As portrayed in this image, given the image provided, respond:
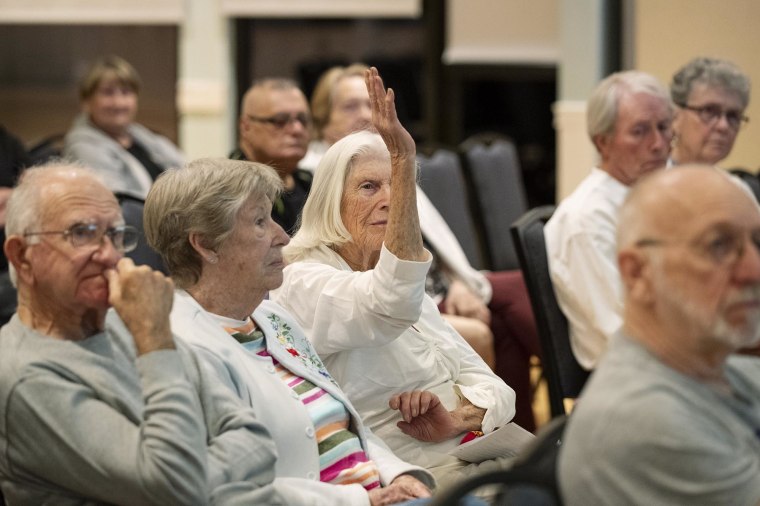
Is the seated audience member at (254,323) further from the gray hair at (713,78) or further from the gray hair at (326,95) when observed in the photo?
the gray hair at (326,95)

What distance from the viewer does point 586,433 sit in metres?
1.52

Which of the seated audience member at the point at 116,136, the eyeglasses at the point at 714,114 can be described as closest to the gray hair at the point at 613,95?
the eyeglasses at the point at 714,114

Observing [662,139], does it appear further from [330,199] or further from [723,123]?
[330,199]

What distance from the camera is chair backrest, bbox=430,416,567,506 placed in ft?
4.88

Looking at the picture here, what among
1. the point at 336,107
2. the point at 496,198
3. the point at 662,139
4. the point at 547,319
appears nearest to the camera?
the point at 547,319

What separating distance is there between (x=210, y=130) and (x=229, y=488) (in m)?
5.60

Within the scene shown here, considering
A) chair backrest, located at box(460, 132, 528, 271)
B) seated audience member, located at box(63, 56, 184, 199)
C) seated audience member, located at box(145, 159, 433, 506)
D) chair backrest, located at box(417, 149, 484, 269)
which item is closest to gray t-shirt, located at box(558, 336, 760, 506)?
seated audience member, located at box(145, 159, 433, 506)

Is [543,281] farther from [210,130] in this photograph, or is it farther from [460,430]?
[210,130]

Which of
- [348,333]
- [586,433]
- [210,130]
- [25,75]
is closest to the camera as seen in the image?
[586,433]

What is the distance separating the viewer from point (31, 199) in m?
2.04

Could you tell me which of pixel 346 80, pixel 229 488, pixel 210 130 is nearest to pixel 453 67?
pixel 210 130

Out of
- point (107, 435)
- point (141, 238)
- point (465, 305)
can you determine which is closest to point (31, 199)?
point (107, 435)

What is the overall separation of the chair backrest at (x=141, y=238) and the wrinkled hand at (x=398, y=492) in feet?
3.50

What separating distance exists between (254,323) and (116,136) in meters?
3.61
